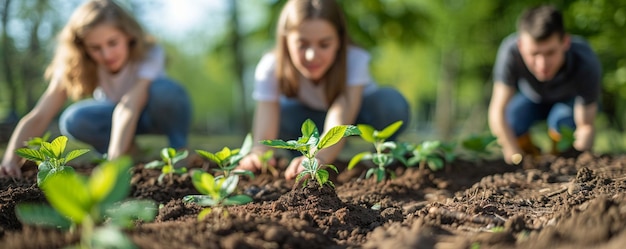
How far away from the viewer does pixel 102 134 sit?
3.30 meters

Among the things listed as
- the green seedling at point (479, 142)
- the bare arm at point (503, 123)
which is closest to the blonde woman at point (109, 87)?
the green seedling at point (479, 142)

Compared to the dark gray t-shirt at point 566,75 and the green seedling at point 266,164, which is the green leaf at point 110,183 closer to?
the green seedling at point 266,164

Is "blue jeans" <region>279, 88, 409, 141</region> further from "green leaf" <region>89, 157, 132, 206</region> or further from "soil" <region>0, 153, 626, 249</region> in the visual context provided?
"green leaf" <region>89, 157, 132, 206</region>

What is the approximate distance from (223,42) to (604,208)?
22.7 ft

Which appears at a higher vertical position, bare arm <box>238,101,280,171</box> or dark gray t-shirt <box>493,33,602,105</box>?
dark gray t-shirt <box>493,33,602,105</box>

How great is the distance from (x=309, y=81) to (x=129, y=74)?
40.4 inches

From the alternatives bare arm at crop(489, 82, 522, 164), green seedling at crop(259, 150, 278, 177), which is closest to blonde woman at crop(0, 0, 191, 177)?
green seedling at crop(259, 150, 278, 177)

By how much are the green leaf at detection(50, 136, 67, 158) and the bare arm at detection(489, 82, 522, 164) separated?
2251 mm

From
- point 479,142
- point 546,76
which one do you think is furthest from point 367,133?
point 546,76

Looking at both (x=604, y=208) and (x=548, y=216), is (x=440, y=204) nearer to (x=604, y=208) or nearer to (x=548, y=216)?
(x=548, y=216)

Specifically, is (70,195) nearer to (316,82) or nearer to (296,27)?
(296,27)

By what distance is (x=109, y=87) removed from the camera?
3.18 meters

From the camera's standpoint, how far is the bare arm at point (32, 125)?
2305 mm

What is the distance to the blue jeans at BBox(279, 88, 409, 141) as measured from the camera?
308cm
